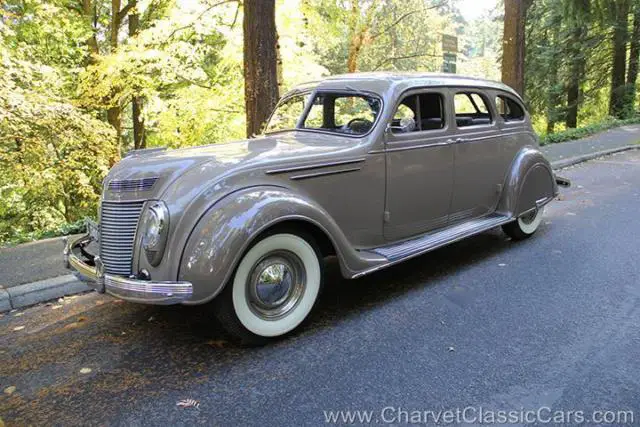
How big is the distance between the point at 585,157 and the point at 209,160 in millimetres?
10682

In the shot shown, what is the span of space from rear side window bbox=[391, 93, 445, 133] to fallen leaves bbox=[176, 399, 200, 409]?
2.79 metres

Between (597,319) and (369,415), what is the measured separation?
2083 mm

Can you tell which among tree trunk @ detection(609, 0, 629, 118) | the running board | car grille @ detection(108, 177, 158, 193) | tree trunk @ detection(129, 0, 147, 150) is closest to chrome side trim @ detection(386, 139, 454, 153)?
the running board

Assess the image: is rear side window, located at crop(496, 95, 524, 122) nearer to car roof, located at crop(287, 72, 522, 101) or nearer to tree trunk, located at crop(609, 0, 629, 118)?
car roof, located at crop(287, 72, 522, 101)

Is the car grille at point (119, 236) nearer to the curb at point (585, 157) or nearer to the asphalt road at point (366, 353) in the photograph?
the asphalt road at point (366, 353)

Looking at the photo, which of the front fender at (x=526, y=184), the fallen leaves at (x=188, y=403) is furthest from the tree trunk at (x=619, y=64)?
the fallen leaves at (x=188, y=403)

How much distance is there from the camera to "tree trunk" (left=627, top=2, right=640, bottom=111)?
18.9m

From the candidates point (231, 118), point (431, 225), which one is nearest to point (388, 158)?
point (431, 225)

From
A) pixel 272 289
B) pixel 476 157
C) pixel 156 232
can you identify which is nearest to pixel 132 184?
pixel 156 232

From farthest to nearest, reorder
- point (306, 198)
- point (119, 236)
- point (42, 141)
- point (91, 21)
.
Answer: point (91, 21)
point (42, 141)
point (306, 198)
point (119, 236)

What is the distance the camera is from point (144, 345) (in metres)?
3.48

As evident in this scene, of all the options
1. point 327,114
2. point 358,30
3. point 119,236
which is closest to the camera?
point 119,236

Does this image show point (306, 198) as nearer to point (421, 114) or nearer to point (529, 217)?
point (421, 114)

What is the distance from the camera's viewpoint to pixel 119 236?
3.42 metres
